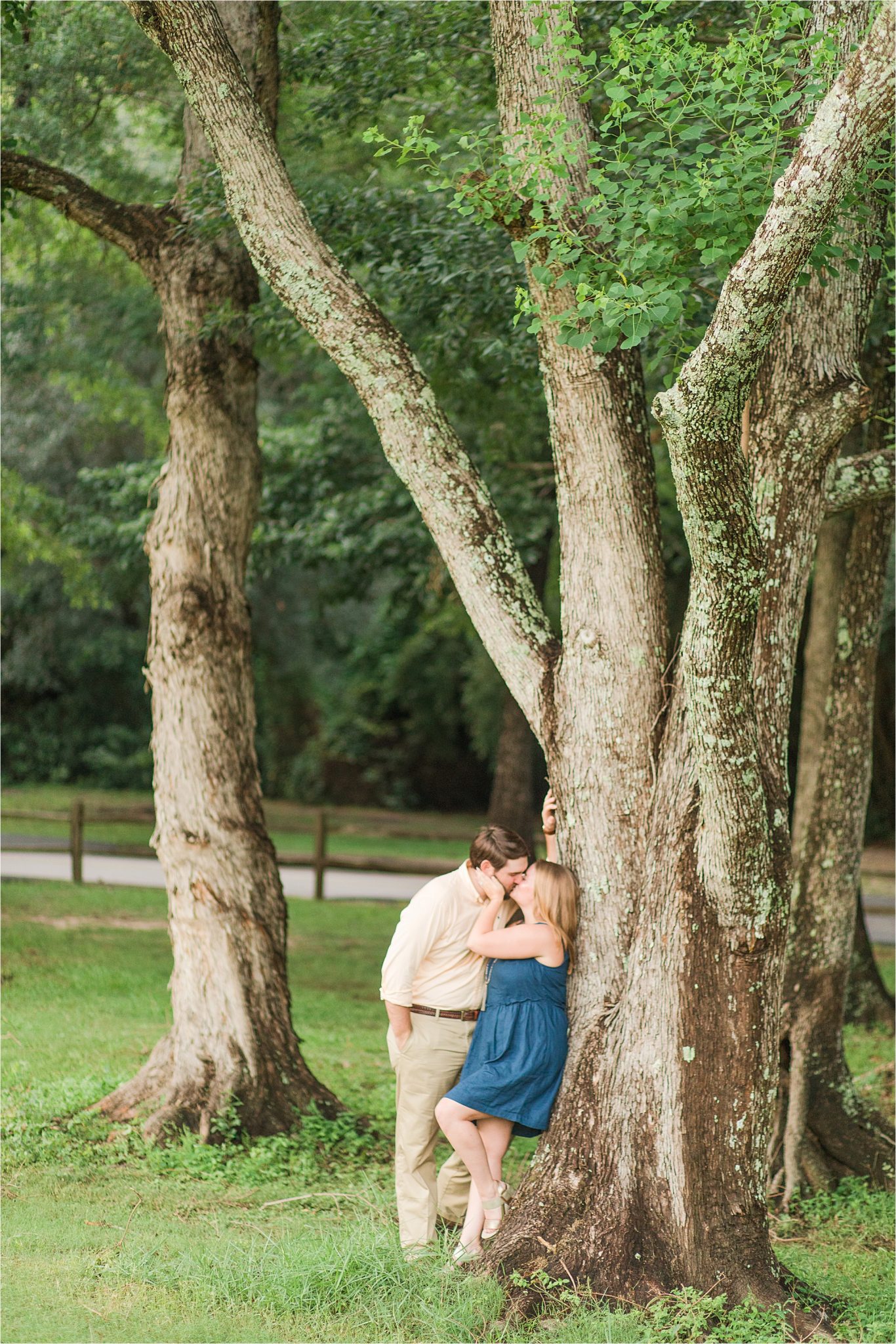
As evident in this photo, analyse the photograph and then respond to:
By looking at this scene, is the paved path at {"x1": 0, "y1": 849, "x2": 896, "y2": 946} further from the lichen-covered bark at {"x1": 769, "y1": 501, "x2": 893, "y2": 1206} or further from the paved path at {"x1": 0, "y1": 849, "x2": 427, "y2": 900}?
the lichen-covered bark at {"x1": 769, "y1": 501, "x2": 893, "y2": 1206}

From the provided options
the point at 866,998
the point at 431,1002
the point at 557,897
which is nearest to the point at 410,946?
the point at 431,1002

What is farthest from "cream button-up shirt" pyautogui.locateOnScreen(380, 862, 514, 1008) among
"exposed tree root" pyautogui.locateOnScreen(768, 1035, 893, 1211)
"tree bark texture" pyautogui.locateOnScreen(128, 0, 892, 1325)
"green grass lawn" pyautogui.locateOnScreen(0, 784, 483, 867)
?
"green grass lawn" pyautogui.locateOnScreen(0, 784, 483, 867)

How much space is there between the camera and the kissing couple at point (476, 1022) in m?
4.91

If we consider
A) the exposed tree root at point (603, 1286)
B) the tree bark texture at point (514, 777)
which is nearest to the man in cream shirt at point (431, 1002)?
the exposed tree root at point (603, 1286)

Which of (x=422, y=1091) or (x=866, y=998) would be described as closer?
(x=422, y=1091)

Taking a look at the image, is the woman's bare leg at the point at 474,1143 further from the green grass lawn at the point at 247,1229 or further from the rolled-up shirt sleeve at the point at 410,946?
the rolled-up shirt sleeve at the point at 410,946

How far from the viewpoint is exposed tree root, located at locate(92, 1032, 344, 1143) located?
6492 mm

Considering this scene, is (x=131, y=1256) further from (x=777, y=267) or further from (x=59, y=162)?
(x=59, y=162)

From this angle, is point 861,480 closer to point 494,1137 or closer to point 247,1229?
point 494,1137

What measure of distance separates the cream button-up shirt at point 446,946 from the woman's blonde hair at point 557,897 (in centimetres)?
39

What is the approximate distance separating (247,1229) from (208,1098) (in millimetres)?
1287

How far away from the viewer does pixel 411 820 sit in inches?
1017

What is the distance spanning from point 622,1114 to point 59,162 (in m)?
8.43

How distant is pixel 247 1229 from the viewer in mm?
5363
